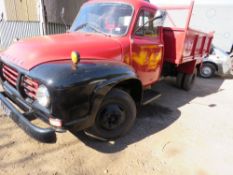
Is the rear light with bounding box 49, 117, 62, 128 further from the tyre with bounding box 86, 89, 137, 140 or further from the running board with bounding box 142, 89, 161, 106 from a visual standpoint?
the running board with bounding box 142, 89, 161, 106

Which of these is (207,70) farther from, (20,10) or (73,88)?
(20,10)

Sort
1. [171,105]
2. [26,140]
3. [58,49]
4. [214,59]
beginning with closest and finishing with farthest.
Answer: [58,49], [26,140], [171,105], [214,59]

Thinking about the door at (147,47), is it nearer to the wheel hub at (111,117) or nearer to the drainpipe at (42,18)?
the wheel hub at (111,117)

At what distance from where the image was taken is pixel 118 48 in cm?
334

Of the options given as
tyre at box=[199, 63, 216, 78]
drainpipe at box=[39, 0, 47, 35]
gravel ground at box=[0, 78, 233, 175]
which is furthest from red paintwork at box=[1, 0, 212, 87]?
drainpipe at box=[39, 0, 47, 35]

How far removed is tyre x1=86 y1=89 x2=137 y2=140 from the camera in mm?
3064

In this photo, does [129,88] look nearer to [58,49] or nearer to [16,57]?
[58,49]

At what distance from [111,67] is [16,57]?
1.33 metres

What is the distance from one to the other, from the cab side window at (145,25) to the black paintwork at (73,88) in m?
1.35

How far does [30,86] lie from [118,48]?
147 centimetres

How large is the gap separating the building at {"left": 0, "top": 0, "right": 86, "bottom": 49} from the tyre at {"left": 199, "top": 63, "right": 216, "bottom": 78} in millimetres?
8173

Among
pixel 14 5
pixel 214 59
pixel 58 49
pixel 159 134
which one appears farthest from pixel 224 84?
pixel 14 5

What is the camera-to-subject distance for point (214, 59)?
30.8ft

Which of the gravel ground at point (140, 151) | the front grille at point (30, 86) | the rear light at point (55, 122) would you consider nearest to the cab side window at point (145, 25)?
the gravel ground at point (140, 151)
